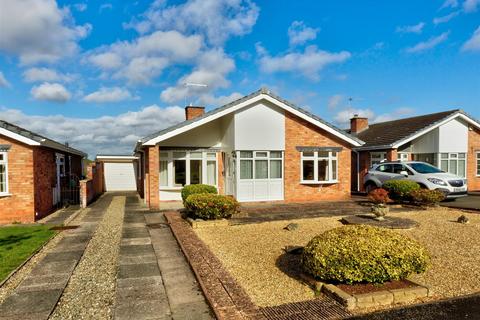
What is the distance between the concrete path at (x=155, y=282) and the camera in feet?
15.2

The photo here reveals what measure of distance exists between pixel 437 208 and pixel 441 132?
888 cm

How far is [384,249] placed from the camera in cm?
518

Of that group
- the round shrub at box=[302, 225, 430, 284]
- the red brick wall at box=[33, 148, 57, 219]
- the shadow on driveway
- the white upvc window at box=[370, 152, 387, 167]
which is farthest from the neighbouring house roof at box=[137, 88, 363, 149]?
the shadow on driveway

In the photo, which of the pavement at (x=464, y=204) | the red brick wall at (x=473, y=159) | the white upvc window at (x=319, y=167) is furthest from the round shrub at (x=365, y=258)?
the red brick wall at (x=473, y=159)

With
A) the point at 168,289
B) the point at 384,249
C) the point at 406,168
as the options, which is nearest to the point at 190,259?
the point at 168,289

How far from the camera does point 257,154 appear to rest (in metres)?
15.5

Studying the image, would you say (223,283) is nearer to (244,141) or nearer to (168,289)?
(168,289)

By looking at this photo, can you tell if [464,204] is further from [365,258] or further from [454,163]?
[365,258]

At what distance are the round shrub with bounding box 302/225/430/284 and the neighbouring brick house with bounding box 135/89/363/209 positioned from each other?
386 inches

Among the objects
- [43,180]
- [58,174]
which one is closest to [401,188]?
[43,180]

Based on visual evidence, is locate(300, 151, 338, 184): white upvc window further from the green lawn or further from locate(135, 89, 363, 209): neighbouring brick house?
the green lawn

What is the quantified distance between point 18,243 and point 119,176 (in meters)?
19.3

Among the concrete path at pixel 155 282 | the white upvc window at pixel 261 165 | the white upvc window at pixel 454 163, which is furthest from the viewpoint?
the white upvc window at pixel 454 163

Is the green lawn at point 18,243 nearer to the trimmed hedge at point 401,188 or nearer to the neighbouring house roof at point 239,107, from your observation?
the neighbouring house roof at point 239,107
